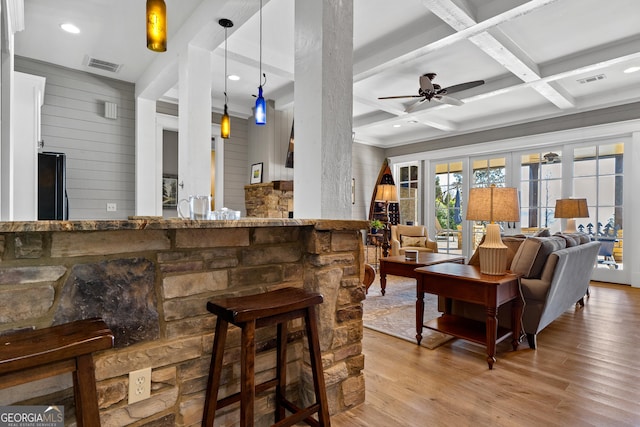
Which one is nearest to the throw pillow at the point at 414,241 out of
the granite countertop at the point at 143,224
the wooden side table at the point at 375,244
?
the wooden side table at the point at 375,244

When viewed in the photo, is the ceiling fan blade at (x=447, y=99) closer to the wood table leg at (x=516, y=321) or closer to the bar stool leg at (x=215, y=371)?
the wood table leg at (x=516, y=321)

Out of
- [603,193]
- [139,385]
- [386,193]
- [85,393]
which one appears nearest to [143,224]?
[85,393]

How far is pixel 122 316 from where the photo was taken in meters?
1.32

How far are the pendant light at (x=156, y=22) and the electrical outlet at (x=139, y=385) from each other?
1.54 meters

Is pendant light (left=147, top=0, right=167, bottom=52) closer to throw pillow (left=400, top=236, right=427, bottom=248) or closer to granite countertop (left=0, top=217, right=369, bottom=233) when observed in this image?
granite countertop (left=0, top=217, right=369, bottom=233)

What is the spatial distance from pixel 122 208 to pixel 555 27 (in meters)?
5.25

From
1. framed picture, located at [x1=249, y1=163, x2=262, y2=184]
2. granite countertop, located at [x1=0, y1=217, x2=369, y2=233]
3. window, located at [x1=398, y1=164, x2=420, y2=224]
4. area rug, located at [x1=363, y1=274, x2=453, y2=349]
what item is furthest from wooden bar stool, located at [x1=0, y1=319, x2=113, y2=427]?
window, located at [x1=398, y1=164, x2=420, y2=224]

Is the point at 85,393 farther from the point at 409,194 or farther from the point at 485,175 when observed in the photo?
the point at 409,194

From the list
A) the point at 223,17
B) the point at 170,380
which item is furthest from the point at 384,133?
the point at 170,380

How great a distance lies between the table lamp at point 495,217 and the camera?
263 cm

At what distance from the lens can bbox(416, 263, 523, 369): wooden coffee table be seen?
238 centimetres

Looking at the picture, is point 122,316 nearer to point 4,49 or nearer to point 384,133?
point 4,49

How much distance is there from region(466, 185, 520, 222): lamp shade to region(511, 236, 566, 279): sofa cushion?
0.24 meters

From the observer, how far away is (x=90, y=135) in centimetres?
425
